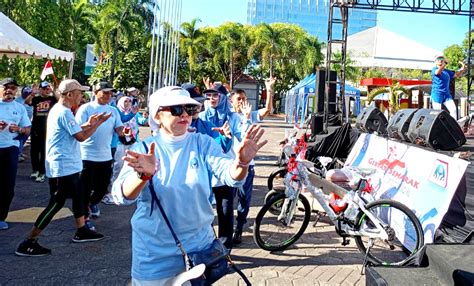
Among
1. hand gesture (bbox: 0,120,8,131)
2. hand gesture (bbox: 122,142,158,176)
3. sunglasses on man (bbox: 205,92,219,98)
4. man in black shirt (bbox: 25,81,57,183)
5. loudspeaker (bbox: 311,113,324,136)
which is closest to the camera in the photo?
hand gesture (bbox: 122,142,158,176)

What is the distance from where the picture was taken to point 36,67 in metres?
22.4

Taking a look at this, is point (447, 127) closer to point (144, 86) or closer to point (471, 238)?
point (471, 238)

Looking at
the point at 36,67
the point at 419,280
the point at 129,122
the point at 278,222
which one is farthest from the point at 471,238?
the point at 36,67

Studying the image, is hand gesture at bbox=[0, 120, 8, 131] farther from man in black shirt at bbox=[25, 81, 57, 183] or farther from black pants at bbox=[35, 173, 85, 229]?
man in black shirt at bbox=[25, 81, 57, 183]

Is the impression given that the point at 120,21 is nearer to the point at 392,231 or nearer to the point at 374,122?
the point at 374,122

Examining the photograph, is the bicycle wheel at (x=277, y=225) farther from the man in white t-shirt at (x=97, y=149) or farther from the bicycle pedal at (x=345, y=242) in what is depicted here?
the man in white t-shirt at (x=97, y=149)

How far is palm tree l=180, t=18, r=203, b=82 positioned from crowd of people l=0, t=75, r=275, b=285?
33864mm

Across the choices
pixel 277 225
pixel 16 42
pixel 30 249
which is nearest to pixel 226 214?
pixel 277 225

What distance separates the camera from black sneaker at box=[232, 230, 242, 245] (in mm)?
4944

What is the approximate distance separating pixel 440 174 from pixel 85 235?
12.5 ft

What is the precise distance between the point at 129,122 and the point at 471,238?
5179mm

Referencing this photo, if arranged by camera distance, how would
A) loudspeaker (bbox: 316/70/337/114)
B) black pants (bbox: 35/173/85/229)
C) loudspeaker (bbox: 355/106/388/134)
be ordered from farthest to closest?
loudspeaker (bbox: 316/70/337/114), loudspeaker (bbox: 355/106/388/134), black pants (bbox: 35/173/85/229)

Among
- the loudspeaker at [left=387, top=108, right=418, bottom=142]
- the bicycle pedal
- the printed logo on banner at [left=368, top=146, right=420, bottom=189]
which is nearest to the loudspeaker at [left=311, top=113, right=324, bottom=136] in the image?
the loudspeaker at [left=387, top=108, right=418, bottom=142]

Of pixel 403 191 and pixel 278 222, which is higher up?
pixel 403 191
